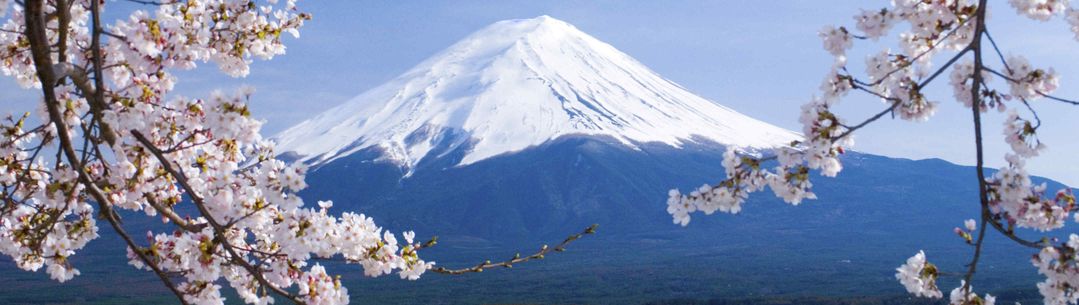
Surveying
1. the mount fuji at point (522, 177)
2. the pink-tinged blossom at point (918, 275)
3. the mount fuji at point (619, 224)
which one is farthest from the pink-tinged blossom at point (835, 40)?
the mount fuji at point (522, 177)

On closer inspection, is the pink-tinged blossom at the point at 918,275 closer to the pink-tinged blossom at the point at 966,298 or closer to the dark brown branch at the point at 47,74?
the pink-tinged blossom at the point at 966,298

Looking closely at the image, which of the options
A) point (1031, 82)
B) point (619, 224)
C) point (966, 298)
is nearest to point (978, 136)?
point (966, 298)

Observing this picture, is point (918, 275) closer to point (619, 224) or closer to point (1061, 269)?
point (1061, 269)

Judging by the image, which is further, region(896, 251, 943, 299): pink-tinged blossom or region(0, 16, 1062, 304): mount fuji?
region(0, 16, 1062, 304): mount fuji

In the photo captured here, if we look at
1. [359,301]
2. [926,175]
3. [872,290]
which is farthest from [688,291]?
[926,175]

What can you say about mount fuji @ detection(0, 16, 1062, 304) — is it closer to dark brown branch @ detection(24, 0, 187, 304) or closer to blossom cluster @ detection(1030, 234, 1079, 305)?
blossom cluster @ detection(1030, 234, 1079, 305)

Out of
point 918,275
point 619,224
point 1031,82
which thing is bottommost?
point 918,275

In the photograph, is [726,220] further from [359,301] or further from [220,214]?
[220,214]

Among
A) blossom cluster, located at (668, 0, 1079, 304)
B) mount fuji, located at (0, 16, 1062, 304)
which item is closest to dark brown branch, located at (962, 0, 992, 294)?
blossom cluster, located at (668, 0, 1079, 304)

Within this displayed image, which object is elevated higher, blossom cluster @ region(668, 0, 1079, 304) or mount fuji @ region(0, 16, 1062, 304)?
mount fuji @ region(0, 16, 1062, 304)

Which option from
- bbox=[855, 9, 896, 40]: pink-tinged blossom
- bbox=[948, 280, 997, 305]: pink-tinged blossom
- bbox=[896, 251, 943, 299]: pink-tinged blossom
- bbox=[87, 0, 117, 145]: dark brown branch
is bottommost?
bbox=[948, 280, 997, 305]: pink-tinged blossom
